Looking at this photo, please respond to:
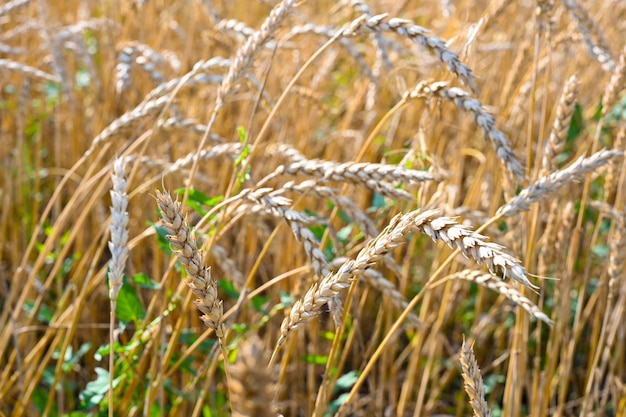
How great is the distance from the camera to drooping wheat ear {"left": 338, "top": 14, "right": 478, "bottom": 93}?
1113 mm

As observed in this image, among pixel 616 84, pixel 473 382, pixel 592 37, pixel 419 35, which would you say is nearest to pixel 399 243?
pixel 473 382

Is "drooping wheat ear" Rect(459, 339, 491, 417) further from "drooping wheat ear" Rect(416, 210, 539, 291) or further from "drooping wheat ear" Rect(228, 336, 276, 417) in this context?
"drooping wheat ear" Rect(228, 336, 276, 417)

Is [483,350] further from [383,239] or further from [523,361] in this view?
[383,239]

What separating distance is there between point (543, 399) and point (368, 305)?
0.84 meters

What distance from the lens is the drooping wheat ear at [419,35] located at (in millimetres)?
1113

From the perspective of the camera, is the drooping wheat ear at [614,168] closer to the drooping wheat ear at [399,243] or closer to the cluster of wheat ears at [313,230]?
the cluster of wheat ears at [313,230]

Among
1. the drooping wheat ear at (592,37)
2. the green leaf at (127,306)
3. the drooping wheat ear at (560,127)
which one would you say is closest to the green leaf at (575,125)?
the drooping wheat ear at (592,37)

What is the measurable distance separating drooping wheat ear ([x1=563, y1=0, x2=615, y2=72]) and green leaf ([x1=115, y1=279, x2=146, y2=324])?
1138 mm

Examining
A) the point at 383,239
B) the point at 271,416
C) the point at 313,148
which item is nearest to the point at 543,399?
the point at 383,239

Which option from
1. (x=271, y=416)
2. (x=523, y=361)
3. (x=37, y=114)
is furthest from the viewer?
(x=37, y=114)

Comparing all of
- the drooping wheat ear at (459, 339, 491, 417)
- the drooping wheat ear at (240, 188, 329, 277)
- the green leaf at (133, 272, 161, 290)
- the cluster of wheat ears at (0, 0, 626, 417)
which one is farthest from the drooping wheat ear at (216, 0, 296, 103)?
the drooping wheat ear at (459, 339, 491, 417)

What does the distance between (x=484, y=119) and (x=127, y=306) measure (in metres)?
0.78

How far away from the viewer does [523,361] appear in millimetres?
1400

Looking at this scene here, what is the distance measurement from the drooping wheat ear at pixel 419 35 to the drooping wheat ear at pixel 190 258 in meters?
0.53
